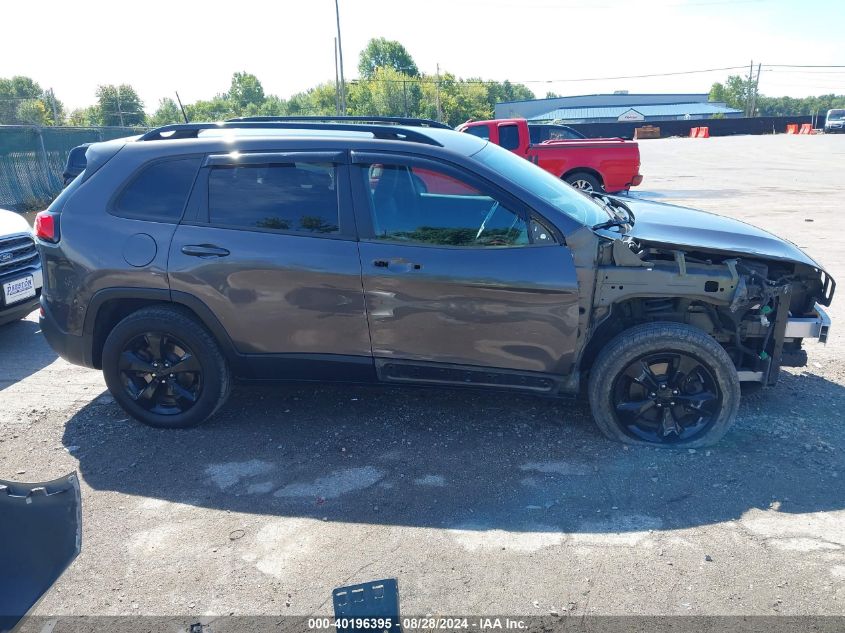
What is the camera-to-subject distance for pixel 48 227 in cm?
427

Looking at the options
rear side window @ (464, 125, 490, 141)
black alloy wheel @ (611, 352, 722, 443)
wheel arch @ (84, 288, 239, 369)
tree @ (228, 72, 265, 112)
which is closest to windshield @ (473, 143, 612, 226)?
black alloy wheel @ (611, 352, 722, 443)

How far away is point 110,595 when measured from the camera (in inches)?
113

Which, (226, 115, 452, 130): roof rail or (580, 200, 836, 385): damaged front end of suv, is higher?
(226, 115, 452, 130): roof rail

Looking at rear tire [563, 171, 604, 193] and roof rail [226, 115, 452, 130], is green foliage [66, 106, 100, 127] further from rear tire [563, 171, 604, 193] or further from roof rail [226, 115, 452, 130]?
roof rail [226, 115, 452, 130]

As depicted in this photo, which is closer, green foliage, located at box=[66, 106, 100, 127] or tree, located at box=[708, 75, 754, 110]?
green foliage, located at box=[66, 106, 100, 127]

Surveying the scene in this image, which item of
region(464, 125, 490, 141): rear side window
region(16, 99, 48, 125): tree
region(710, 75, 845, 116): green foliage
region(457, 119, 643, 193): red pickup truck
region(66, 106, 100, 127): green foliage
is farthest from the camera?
region(710, 75, 845, 116): green foliage

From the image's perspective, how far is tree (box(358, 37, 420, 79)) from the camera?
106 m

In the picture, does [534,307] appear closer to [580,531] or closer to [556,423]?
[556,423]

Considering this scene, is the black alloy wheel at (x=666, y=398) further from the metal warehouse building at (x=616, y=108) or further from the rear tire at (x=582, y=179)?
the metal warehouse building at (x=616, y=108)

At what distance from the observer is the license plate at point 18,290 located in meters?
5.85

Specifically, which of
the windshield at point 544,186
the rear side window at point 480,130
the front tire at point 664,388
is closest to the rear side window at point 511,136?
the rear side window at point 480,130

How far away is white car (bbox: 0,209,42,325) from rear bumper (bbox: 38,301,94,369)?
1.84 meters

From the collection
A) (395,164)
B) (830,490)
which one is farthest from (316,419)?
(830,490)

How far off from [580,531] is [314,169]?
103 inches
